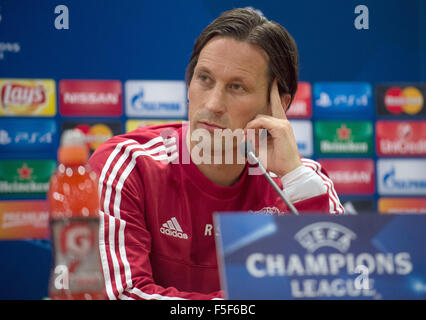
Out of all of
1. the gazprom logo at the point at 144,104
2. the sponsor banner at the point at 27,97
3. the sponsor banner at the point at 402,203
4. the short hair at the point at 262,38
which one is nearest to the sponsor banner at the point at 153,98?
the gazprom logo at the point at 144,104

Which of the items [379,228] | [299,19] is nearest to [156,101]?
[299,19]

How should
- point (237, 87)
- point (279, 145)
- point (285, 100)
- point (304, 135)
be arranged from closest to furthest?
point (279, 145), point (237, 87), point (285, 100), point (304, 135)

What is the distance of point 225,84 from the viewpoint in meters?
1.39

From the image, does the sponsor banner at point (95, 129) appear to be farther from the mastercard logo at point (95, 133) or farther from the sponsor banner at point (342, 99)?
the sponsor banner at point (342, 99)

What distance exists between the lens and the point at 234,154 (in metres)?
Result: 1.47

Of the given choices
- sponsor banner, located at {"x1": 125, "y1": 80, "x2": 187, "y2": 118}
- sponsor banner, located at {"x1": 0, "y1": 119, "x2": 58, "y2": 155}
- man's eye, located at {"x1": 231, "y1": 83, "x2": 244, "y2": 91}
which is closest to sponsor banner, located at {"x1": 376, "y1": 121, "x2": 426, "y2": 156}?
sponsor banner, located at {"x1": 125, "y1": 80, "x2": 187, "y2": 118}

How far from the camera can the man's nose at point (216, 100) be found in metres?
1.37

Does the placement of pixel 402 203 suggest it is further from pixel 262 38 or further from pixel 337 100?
pixel 262 38

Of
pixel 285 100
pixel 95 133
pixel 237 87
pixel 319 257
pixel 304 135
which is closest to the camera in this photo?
pixel 319 257

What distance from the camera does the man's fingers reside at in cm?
150

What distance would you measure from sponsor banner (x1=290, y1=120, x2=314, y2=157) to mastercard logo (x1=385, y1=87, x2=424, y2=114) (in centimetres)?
52

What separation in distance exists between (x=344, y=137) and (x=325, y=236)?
2585 millimetres

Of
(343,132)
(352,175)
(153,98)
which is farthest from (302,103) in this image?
(153,98)
